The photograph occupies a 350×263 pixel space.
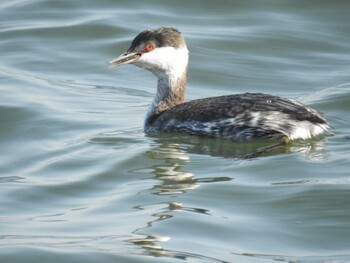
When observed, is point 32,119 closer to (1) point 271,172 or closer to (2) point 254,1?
(1) point 271,172

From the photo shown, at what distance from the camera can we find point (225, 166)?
34.7ft

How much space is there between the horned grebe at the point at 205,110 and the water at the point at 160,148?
14 centimetres

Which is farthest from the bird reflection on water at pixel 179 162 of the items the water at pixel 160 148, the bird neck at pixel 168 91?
the bird neck at pixel 168 91

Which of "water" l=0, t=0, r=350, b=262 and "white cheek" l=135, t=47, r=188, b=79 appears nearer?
"water" l=0, t=0, r=350, b=262

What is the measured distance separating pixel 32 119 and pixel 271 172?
3.12 m

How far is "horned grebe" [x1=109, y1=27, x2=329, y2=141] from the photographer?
10984mm

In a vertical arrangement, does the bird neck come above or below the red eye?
below

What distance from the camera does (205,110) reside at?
11.3 metres

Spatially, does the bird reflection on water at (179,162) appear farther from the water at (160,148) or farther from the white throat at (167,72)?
the white throat at (167,72)

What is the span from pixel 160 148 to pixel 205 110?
52 cm

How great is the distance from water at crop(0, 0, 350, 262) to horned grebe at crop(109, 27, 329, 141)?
14 centimetres

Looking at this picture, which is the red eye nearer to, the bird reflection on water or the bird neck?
the bird neck

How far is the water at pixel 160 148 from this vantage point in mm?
8594

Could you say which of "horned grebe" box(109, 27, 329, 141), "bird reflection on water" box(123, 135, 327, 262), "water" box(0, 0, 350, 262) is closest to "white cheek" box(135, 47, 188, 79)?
"horned grebe" box(109, 27, 329, 141)
